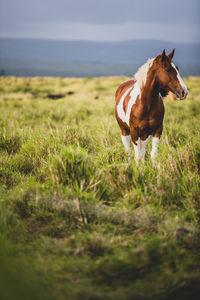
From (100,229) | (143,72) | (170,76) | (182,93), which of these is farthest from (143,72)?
(100,229)

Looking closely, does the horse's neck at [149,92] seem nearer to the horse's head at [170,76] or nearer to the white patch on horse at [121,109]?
the horse's head at [170,76]

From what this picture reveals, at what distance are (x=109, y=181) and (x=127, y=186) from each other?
252 mm

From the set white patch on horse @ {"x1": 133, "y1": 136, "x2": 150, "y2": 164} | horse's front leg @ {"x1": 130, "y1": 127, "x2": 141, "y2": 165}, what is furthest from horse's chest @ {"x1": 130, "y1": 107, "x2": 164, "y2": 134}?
white patch on horse @ {"x1": 133, "y1": 136, "x2": 150, "y2": 164}

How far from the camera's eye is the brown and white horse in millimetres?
3670

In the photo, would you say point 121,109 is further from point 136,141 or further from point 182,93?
point 182,93

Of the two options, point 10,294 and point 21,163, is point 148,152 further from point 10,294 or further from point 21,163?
point 10,294

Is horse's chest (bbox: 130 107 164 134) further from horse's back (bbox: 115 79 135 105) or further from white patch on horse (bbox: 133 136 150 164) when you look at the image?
horse's back (bbox: 115 79 135 105)


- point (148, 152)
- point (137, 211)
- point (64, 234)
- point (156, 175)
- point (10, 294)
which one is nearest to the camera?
point (10, 294)

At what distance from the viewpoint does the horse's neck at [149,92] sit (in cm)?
387

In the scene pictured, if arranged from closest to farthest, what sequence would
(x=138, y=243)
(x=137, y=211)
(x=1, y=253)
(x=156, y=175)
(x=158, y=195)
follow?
(x=1, y=253), (x=138, y=243), (x=137, y=211), (x=158, y=195), (x=156, y=175)

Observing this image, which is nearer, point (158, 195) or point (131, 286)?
point (131, 286)

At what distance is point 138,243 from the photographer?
2.51m

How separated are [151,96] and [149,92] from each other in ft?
0.23

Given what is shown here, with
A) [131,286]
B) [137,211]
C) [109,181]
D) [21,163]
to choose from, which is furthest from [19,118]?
[131,286]
